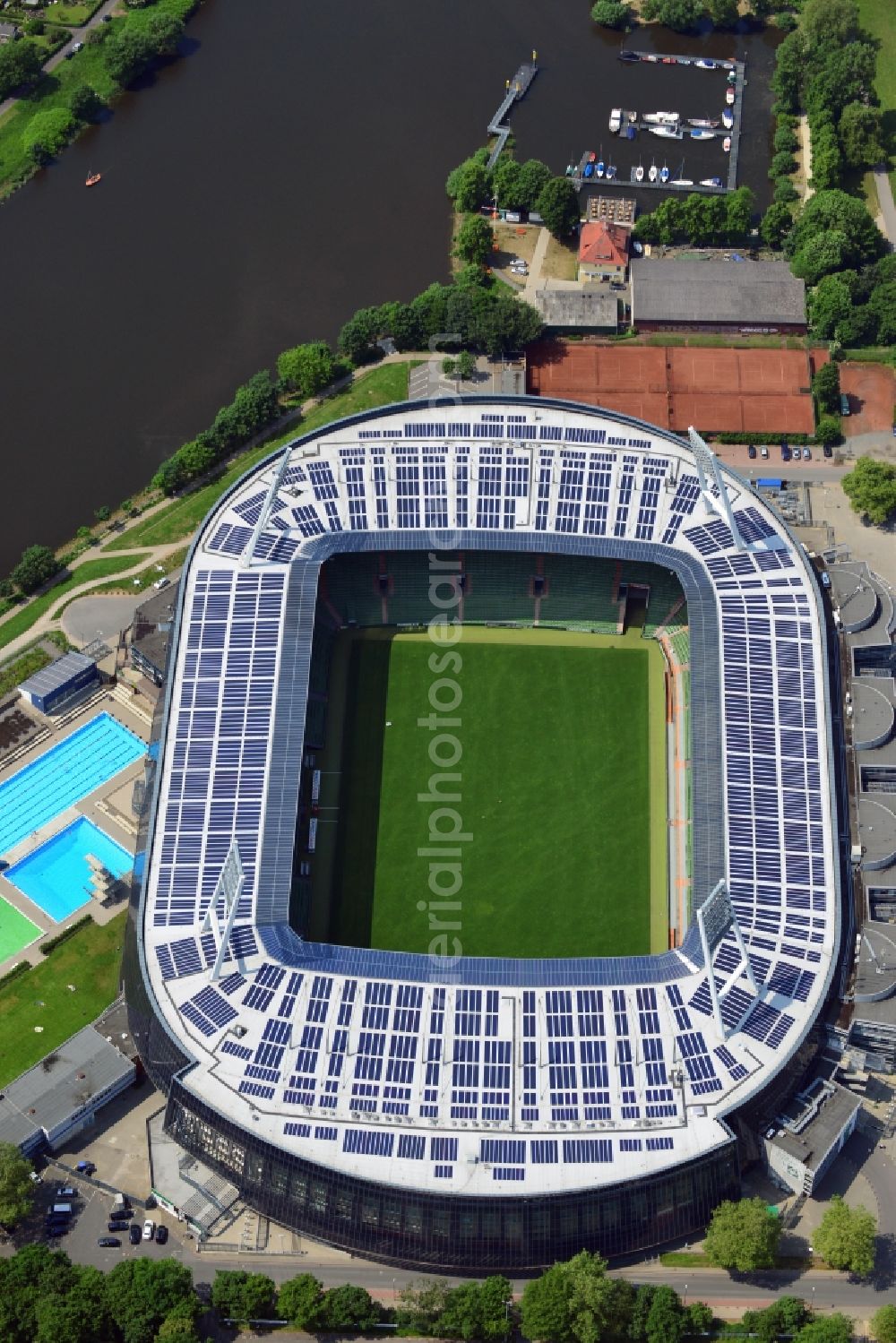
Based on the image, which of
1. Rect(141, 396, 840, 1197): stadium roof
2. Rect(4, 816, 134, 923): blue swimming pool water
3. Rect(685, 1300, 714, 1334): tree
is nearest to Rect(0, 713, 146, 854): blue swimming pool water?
Rect(4, 816, 134, 923): blue swimming pool water

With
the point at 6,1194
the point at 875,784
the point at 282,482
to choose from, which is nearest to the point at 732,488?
the point at 875,784

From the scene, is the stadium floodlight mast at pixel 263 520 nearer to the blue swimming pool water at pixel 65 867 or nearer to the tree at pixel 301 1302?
the blue swimming pool water at pixel 65 867

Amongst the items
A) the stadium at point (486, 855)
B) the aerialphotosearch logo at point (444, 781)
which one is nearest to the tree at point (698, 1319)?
Answer: the stadium at point (486, 855)

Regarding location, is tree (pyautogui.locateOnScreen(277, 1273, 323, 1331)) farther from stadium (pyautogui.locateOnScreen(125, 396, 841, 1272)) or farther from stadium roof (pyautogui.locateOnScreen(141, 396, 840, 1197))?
stadium roof (pyautogui.locateOnScreen(141, 396, 840, 1197))

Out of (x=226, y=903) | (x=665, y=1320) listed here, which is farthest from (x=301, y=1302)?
(x=226, y=903)

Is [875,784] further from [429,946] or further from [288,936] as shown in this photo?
[288,936]

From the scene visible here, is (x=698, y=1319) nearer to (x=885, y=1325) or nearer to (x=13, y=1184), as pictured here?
(x=885, y=1325)
